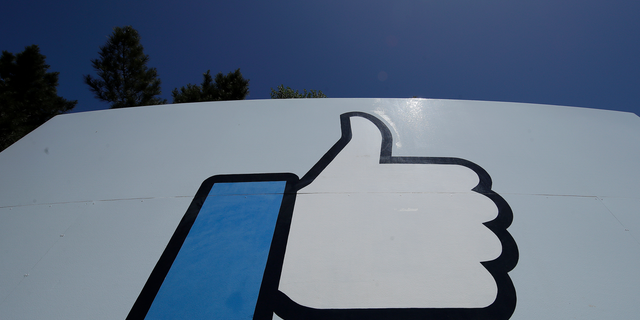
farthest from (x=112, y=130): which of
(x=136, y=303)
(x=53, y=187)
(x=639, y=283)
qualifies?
(x=639, y=283)

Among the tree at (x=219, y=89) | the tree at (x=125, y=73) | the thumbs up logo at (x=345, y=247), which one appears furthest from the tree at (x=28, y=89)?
the thumbs up logo at (x=345, y=247)

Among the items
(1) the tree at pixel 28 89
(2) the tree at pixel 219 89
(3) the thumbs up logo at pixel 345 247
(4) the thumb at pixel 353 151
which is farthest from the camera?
(2) the tree at pixel 219 89

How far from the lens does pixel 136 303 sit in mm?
1929

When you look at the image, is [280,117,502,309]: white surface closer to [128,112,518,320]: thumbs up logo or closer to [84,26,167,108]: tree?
[128,112,518,320]: thumbs up logo

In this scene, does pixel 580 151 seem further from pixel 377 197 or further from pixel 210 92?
pixel 210 92

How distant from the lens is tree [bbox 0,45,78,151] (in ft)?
39.9

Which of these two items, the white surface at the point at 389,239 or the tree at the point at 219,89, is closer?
the white surface at the point at 389,239

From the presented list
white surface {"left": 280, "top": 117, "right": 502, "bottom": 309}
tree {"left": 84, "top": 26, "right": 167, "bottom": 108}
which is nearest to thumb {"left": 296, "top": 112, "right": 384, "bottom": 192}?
white surface {"left": 280, "top": 117, "right": 502, "bottom": 309}

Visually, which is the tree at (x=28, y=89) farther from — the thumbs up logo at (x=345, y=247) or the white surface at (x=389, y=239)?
the white surface at (x=389, y=239)

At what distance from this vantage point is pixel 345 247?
7.29ft

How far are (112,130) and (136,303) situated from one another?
2182 millimetres

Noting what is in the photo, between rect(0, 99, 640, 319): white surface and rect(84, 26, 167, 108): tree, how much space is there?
36.9 feet

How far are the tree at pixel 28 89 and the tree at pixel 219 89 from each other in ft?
18.8

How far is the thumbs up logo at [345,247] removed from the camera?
1.92m
